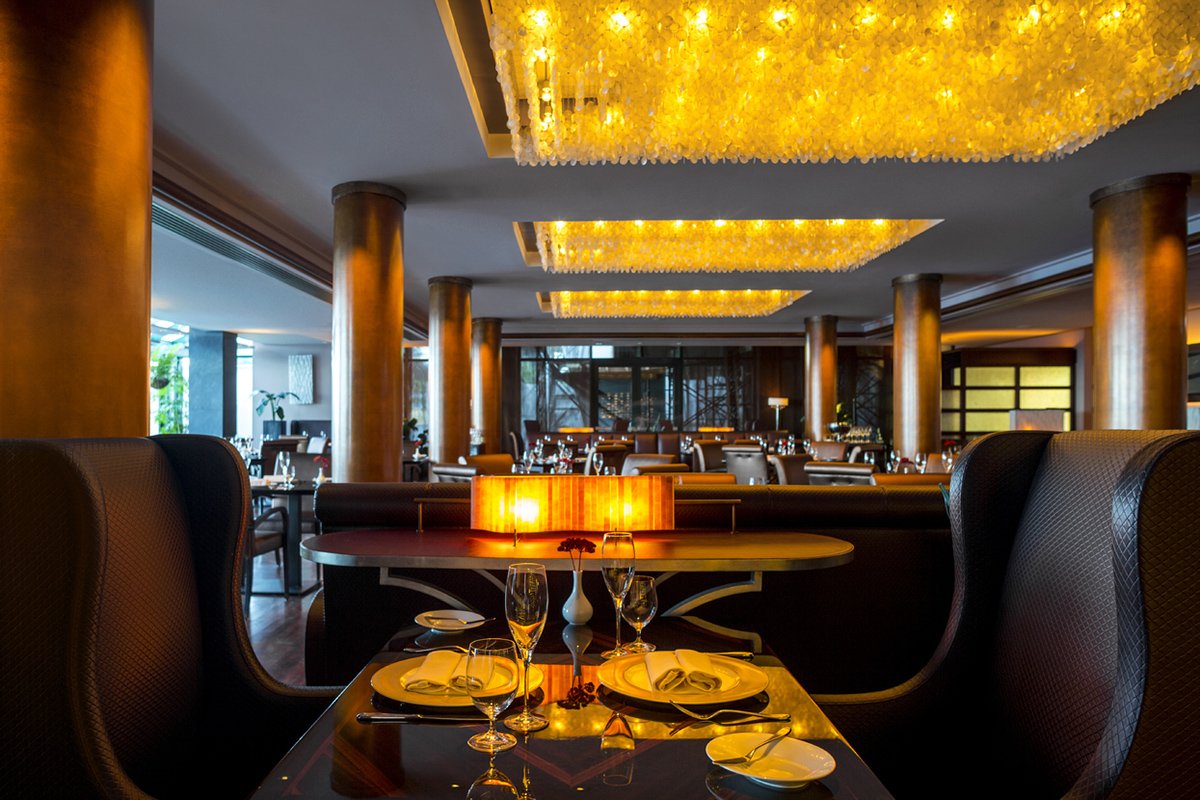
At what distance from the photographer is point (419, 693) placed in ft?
4.12

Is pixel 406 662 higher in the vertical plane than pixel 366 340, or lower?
lower

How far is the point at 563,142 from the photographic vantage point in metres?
4.53

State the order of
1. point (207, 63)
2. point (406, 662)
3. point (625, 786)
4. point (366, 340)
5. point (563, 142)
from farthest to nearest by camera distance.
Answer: point (366, 340) < point (563, 142) < point (207, 63) < point (406, 662) < point (625, 786)

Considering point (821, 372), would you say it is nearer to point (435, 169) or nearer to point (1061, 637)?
point (435, 169)

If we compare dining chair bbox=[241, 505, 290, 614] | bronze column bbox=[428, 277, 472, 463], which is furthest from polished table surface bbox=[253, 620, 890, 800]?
bronze column bbox=[428, 277, 472, 463]

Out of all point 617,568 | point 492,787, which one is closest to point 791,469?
point 617,568

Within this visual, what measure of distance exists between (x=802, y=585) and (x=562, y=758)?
1.85 m

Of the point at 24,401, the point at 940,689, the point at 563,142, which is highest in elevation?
the point at 563,142

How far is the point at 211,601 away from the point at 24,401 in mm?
1252

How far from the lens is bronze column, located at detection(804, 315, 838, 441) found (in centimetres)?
1314

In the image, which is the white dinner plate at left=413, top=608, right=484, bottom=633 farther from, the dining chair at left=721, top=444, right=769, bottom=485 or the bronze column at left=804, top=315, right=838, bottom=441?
the bronze column at left=804, top=315, right=838, bottom=441

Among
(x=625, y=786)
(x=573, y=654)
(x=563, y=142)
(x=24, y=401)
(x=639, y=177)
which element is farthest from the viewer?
(x=639, y=177)

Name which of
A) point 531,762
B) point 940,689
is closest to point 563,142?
point 940,689

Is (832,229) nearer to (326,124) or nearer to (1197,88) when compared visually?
(1197,88)
